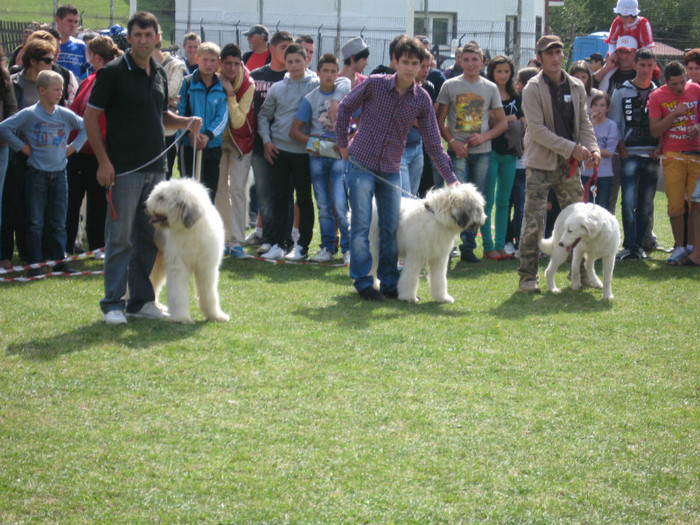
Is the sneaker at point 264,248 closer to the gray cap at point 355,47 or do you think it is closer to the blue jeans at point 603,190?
the gray cap at point 355,47

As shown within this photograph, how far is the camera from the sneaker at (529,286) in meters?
8.41

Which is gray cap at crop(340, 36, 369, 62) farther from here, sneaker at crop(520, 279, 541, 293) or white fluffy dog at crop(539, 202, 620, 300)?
sneaker at crop(520, 279, 541, 293)

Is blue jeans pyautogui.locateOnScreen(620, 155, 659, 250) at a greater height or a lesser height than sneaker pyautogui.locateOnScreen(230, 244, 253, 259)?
greater

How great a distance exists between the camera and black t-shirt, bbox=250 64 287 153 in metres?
9.77

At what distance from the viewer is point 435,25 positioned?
26.2 metres

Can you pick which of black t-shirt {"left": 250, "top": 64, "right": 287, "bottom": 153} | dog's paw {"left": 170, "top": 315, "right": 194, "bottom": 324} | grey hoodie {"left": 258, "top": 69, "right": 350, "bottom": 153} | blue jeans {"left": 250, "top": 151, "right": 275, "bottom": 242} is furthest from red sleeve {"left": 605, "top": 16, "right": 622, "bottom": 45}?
dog's paw {"left": 170, "top": 315, "right": 194, "bottom": 324}

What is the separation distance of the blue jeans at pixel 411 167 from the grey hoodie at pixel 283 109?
121cm

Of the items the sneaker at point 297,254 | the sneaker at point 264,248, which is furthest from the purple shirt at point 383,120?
the sneaker at point 264,248

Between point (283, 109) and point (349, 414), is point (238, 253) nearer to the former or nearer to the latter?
point (283, 109)

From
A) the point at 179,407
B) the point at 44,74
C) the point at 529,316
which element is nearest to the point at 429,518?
the point at 179,407

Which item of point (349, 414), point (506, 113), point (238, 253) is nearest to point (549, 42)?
point (506, 113)

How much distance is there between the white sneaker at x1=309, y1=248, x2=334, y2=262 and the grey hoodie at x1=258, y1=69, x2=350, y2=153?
3.88 ft

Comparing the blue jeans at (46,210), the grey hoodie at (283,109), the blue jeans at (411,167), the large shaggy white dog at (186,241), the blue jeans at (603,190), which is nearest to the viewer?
the large shaggy white dog at (186,241)

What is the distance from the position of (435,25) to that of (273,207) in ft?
59.4
